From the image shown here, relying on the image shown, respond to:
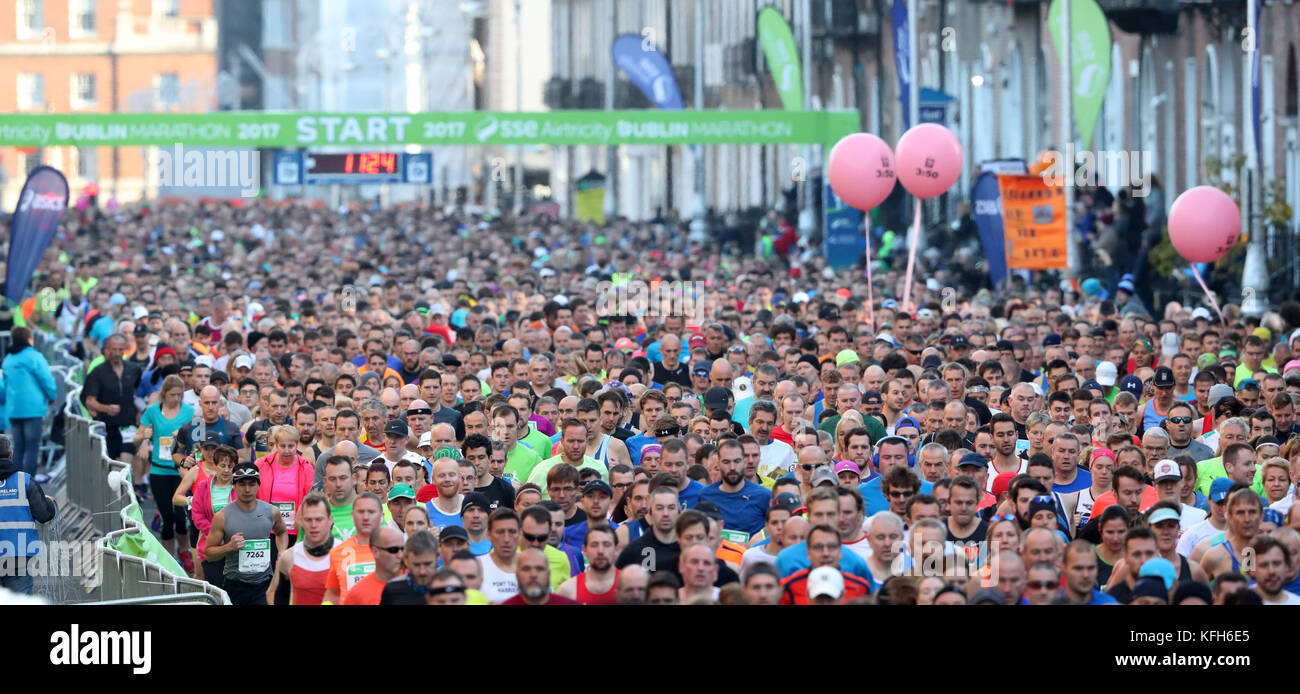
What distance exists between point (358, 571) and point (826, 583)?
2437 mm

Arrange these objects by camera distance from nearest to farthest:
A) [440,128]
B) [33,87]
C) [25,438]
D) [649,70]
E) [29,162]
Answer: [25,438] → [440,128] → [649,70] → [29,162] → [33,87]

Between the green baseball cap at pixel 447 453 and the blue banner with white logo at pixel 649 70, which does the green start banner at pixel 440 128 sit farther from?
the green baseball cap at pixel 447 453

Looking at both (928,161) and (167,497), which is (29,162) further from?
(167,497)

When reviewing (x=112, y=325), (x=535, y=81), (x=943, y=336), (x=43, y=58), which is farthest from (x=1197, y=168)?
(x=43, y=58)

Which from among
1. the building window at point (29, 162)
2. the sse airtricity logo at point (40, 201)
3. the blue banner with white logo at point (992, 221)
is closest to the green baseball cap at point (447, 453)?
the sse airtricity logo at point (40, 201)

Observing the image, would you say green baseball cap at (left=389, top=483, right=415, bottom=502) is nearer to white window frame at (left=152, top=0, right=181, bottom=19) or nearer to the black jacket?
the black jacket

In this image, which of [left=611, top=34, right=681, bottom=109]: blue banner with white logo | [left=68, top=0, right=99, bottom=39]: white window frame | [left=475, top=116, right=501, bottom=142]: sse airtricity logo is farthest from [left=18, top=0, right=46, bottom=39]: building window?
[left=475, top=116, right=501, bottom=142]: sse airtricity logo

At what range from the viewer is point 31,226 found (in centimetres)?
2420

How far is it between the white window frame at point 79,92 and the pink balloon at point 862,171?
9345cm

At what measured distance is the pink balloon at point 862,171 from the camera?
72.0 ft

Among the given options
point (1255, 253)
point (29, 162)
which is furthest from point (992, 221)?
point (29, 162)

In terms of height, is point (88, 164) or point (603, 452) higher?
point (88, 164)
